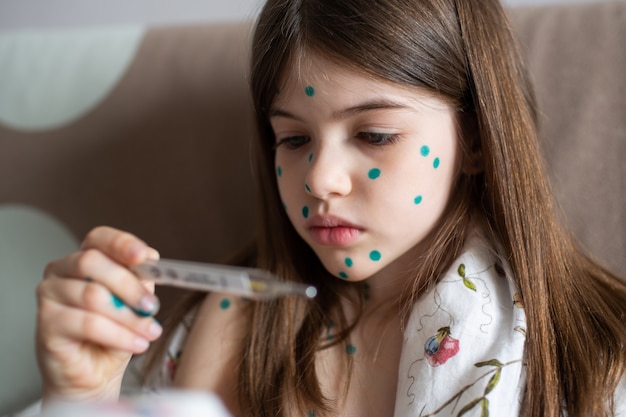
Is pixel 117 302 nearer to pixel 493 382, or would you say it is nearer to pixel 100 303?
pixel 100 303

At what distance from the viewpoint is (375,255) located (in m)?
0.78

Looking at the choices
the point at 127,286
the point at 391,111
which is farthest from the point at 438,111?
the point at 127,286

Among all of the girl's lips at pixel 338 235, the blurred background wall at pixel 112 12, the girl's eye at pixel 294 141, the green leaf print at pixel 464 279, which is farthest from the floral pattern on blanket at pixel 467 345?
the blurred background wall at pixel 112 12

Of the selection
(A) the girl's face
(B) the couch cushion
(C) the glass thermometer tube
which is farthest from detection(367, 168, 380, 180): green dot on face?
(B) the couch cushion

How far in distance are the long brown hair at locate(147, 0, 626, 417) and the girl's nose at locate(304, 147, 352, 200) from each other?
0.35 feet

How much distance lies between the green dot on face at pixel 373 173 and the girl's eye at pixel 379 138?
0.11ft

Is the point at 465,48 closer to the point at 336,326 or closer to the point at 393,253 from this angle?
the point at 393,253

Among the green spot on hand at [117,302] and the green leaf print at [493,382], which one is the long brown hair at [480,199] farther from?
the green spot on hand at [117,302]

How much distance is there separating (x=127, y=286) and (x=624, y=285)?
64cm

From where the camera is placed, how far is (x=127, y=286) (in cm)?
61

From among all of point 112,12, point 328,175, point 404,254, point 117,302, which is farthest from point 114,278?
point 112,12

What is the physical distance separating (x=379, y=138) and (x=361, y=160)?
4cm

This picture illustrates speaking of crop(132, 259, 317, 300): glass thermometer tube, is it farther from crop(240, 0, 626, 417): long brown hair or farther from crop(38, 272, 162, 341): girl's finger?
crop(240, 0, 626, 417): long brown hair

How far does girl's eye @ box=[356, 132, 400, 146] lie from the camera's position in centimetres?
75
